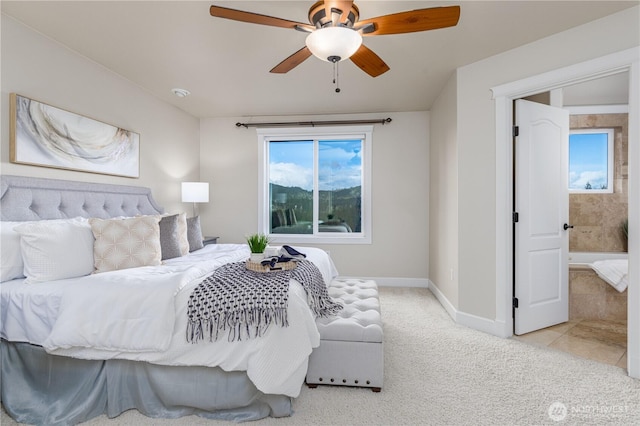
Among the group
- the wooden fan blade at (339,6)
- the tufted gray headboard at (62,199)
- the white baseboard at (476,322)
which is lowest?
the white baseboard at (476,322)

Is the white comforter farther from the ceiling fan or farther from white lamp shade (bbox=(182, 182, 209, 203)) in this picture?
white lamp shade (bbox=(182, 182, 209, 203))

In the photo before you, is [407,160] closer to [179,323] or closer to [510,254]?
[510,254]

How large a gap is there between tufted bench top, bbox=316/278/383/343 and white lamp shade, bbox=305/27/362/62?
1.69m

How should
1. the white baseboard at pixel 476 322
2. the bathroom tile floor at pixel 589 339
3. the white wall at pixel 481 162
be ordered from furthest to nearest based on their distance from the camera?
the white baseboard at pixel 476 322 → the white wall at pixel 481 162 → the bathroom tile floor at pixel 589 339

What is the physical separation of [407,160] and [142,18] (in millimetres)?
3583

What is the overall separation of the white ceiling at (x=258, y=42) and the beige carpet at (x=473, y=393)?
8.46 ft

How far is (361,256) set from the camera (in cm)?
488

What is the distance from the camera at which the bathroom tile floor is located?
8.63ft

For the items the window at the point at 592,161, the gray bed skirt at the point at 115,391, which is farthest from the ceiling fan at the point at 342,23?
the window at the point at 592,161

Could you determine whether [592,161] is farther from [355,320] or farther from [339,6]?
[339,6]

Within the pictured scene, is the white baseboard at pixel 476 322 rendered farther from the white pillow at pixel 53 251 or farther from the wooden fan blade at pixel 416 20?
the white pillow at pixel 53 251

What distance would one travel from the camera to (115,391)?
6.15 feet

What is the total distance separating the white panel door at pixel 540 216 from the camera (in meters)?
3.05

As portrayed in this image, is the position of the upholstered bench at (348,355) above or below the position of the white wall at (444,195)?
below
